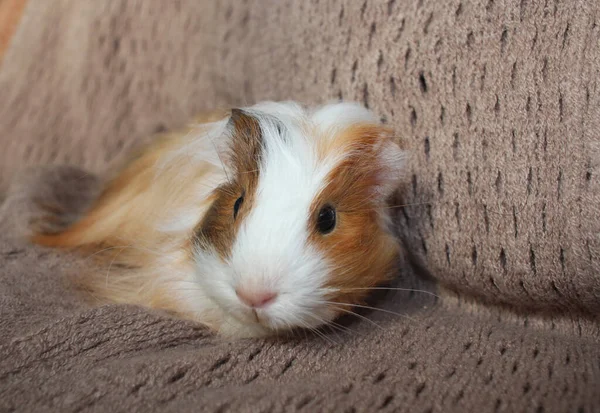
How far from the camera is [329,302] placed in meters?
1.00

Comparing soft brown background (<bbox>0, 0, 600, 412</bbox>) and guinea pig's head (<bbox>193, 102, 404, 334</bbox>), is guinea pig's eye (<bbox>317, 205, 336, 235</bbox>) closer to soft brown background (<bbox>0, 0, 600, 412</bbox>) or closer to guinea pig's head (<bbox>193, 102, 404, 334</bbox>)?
guinea pig's head (<bbox>193, 102, 404, 334</bbox>)

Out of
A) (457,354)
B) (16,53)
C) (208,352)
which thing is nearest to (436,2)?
(457,354)

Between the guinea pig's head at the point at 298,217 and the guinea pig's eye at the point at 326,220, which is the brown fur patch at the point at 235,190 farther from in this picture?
the guinea pig's eye at the point at 326,220

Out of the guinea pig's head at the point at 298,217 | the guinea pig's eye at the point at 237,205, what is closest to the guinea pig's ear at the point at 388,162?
the guinea pig's head at the point at 298,217

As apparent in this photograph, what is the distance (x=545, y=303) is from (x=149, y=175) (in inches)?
36.0

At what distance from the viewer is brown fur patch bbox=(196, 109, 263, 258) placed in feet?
3.34

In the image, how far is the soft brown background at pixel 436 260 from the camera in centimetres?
86

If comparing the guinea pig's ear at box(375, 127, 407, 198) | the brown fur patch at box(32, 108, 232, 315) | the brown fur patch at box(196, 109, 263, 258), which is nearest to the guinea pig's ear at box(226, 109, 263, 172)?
the brown fur patch at box(196, 109, 263, 258)

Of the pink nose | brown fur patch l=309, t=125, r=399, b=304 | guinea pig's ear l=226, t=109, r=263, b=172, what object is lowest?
the pink nose

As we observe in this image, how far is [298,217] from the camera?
98cm

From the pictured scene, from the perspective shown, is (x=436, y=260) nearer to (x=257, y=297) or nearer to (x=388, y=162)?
(x=388, y=162)

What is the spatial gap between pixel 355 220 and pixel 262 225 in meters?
0.20

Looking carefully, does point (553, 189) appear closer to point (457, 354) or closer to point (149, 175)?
point (457, 354)

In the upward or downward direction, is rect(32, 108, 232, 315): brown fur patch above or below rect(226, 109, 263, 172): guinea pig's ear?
below
